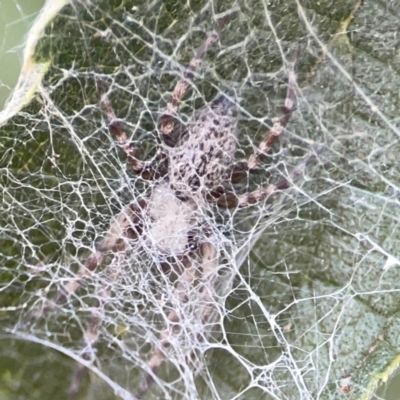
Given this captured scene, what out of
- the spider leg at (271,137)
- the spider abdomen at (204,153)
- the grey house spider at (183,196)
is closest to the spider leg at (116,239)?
the grey house spider at (183,196)

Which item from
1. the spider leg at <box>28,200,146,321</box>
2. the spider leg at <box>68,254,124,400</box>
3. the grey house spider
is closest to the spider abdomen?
the grey house spider

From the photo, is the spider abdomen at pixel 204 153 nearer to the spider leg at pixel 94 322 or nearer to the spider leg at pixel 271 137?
the spider leg at pixel 271 137

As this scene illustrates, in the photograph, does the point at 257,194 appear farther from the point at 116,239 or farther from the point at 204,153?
the point at 116,239

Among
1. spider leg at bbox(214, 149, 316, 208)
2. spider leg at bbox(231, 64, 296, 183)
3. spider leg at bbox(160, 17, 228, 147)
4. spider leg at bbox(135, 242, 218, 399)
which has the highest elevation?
spider leg at bbox(160, 17, 228, 147)

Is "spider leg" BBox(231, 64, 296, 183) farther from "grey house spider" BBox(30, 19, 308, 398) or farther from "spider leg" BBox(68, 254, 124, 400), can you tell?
"spider leg" BBox(68, 254, 124, 400)

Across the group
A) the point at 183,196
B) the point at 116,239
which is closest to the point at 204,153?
the point at 183,196

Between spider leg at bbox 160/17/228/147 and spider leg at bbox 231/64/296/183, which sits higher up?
spider leg at bbox 160/17/228/147
